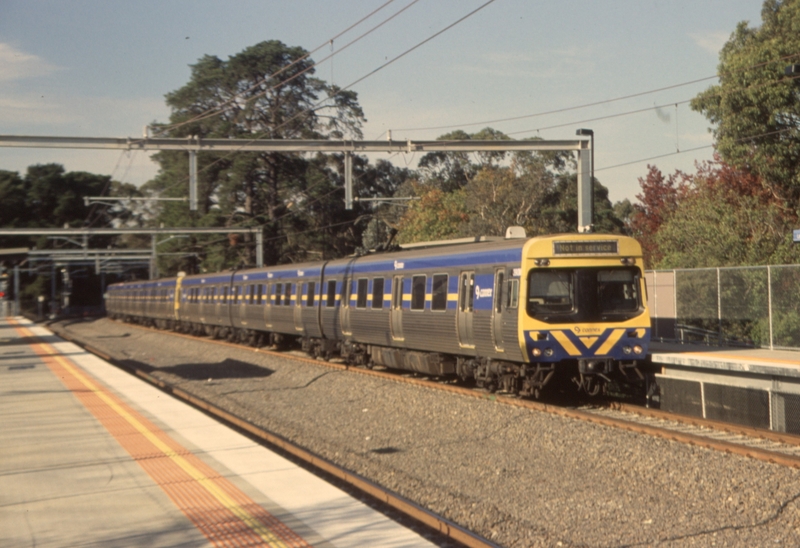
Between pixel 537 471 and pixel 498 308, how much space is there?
18.0 feet

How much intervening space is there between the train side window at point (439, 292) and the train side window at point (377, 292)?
9.21 ft

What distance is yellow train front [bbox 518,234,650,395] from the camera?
583 inches

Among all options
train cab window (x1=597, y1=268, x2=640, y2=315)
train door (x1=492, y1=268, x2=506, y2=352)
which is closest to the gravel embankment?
train door (x1=492, y1=268, x2=506, y2=352)

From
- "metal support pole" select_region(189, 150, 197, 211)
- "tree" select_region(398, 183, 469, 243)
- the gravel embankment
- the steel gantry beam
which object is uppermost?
"tree" select_region(398, 183, 469, 243)

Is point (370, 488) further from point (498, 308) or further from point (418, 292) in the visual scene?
point (418, 292)

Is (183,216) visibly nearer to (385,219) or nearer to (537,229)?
(385,219)

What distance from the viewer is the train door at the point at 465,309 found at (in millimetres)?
16719

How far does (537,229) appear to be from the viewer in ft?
165

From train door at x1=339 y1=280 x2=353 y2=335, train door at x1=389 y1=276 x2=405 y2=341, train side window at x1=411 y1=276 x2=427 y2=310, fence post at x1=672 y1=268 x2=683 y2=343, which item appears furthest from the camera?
train door at x1=339 y1=280 x2=353 y2=335

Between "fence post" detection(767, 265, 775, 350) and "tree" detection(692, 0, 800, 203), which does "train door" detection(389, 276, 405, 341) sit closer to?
"fence post" detection(767, 265, 775, 350)

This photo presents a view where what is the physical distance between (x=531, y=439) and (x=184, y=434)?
4.88 meters

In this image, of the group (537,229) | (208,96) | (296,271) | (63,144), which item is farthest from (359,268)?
(208,96)

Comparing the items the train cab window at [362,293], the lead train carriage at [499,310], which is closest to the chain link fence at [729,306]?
the lead train carriage at [499,310]

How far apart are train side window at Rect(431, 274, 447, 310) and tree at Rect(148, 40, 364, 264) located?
40606 mm
